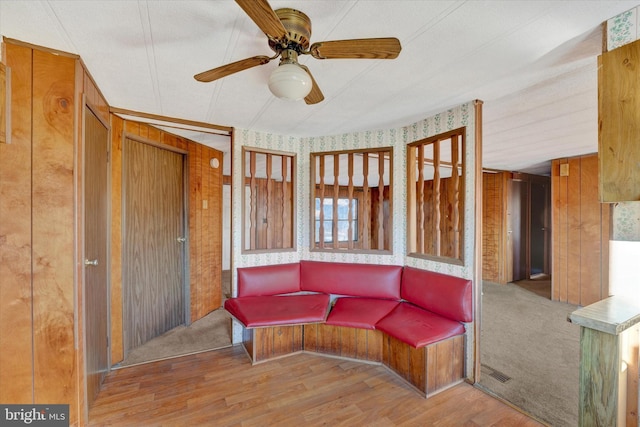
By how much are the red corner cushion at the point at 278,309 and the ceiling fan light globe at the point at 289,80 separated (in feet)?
5.90

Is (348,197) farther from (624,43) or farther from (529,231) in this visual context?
(529,231)

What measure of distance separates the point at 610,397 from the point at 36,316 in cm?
279

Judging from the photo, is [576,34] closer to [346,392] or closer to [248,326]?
[346,392]

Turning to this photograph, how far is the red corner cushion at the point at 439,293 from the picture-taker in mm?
2168

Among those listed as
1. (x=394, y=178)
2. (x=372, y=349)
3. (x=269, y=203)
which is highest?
(x=394, y=178)

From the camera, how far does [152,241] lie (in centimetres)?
291

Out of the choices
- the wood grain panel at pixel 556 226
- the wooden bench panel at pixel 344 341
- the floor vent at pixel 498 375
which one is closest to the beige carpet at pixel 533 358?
the floor vent at pixel 498 375

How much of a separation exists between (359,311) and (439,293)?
2.31ft

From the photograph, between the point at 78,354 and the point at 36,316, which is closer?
the point at 36,316

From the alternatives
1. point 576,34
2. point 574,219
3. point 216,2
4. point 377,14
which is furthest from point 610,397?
point 574,219

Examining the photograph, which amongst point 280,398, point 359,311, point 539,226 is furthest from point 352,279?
point 539,226

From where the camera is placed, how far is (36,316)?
4.84ft

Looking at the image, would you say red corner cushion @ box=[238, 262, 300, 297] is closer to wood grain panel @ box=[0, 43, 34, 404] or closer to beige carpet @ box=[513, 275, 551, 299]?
wood grain panel @ box=[0, 43, 34, 404]

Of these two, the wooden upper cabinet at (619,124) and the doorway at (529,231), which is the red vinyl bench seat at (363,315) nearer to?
the wooden upper cabinet at (619,124)
